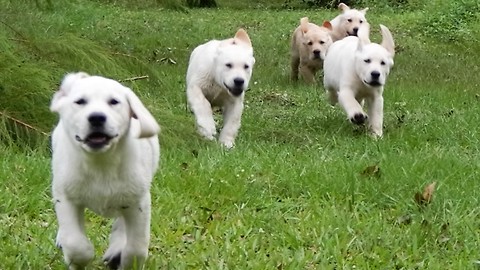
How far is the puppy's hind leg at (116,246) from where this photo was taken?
402 centimetres

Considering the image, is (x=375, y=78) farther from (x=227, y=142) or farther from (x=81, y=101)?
(x=81, y=101)

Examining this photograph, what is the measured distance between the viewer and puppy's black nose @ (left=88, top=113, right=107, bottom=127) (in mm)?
3402

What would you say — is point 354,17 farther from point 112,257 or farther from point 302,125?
point 112,257

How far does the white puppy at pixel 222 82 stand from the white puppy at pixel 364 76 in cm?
132

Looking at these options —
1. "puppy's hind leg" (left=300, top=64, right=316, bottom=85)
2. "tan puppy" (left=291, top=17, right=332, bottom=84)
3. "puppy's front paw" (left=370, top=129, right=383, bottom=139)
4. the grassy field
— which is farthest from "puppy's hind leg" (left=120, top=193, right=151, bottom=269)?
"puppy's hind leg" (left=300, top=64, right=316, bottom=85)

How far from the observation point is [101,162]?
3645 millimetres

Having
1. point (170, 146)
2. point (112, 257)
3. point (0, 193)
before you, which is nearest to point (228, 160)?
point (170, 146)

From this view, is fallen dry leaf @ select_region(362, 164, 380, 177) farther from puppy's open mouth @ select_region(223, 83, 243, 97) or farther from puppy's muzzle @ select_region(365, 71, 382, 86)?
puppy's muzzle @ select_region(365, 71, 382, 86)

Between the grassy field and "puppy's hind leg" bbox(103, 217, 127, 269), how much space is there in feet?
0.36

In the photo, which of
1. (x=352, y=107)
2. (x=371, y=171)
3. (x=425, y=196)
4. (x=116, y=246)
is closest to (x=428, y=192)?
(x=425, y=196)

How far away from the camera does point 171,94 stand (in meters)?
9.95

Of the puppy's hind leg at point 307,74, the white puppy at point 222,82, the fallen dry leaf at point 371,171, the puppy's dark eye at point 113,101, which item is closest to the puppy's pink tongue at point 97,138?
the puppy's dark eye at point 113,101

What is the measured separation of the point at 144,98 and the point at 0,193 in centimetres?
248

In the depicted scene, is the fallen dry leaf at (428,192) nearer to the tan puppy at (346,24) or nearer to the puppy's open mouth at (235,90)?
the puppy's open mouth at (235,90)
